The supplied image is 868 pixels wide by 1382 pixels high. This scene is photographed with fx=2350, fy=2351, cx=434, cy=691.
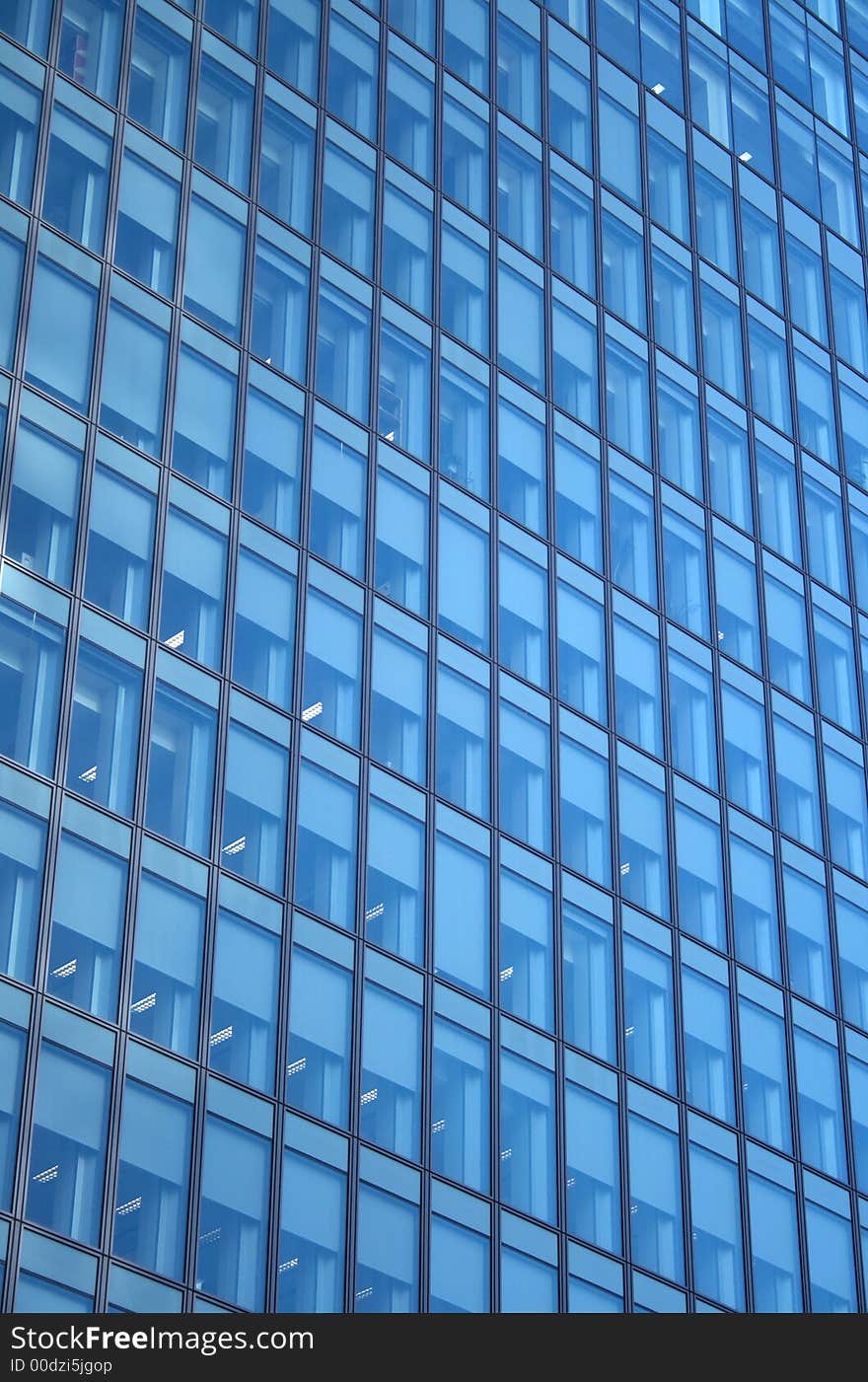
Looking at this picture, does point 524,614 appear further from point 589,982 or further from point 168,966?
point 168,966

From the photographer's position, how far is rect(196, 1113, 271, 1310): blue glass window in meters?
36.1

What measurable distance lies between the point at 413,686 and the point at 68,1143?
12.9 meters

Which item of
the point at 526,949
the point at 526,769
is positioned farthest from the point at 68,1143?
the point at 526,769

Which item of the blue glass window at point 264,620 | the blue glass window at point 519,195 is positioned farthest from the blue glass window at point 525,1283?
the blue glass window at point 519,195

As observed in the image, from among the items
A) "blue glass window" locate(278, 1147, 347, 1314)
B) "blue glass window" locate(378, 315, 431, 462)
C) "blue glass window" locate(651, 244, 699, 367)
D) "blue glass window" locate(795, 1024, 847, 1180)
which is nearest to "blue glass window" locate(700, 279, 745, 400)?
"blue glass window" locate(651, 244, 699, 367)

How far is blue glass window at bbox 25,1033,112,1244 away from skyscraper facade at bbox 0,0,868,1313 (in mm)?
66

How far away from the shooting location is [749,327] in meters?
58.7

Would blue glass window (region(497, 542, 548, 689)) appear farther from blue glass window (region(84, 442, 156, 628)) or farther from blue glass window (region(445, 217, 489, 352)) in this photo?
blue glass window (region(84, 442, 156, 628))

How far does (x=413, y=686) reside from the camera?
44469 millimetres

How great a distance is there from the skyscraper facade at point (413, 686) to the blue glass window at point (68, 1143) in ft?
0.22

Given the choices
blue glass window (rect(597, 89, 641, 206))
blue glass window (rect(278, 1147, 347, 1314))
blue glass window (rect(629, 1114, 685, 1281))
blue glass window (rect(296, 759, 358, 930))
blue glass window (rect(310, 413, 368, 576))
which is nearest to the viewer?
blue glass window (rect(278, 1147, 347, 1314))

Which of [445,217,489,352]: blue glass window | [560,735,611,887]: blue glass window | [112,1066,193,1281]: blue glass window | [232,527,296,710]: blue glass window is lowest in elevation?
[112,1066,193,1281]: blue glass window
